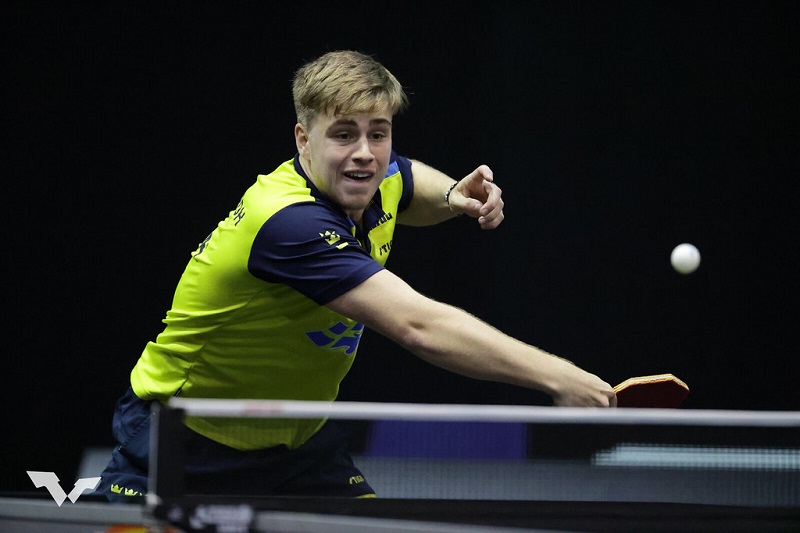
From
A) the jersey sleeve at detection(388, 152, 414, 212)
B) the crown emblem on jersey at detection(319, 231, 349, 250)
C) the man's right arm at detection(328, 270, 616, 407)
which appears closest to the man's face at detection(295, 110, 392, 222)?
the crown emblem on jersey at detection(319, 231, 349, 250)

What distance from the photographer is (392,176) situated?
369 centimetres

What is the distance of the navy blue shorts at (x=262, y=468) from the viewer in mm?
3053

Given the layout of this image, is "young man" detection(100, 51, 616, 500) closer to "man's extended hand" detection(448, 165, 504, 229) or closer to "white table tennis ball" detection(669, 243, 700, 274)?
"man's extended hand" detection(448, 165, 504, 229)

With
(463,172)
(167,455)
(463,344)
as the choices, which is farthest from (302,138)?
(463,172)

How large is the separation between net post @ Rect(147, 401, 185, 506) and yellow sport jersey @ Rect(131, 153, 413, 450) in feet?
1.81

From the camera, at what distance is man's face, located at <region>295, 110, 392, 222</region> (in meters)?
3.15

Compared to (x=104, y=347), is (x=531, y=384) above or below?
below

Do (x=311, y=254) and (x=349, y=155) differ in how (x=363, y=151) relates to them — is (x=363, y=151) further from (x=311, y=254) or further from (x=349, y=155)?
(x=311, y=254)

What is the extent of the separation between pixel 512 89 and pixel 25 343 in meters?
2.75

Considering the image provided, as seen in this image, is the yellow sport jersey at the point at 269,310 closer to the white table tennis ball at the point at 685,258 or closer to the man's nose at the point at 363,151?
the man's nose at the point at 363,151

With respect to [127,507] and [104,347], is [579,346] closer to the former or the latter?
[104,347]

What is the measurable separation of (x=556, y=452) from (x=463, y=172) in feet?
12.3

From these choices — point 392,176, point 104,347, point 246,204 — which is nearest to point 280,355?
point 246,204

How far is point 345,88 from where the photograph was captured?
3115 mm
